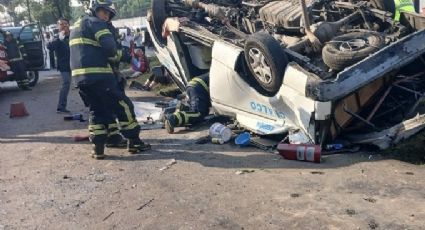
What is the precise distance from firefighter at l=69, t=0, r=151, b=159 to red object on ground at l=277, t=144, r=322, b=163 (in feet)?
5.25

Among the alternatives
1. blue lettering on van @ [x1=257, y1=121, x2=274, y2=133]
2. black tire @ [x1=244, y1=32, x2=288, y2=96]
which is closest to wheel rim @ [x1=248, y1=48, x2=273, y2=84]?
black tire @ [x1=244, y1=32, x2=288, y2=96]

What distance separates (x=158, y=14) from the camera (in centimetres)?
782

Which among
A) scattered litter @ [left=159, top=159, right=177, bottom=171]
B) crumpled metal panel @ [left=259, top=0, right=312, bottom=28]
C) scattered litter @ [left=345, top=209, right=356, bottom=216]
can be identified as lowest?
scattered litter @ [left=159, top=159, right=177, bottom=171]

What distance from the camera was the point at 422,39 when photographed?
191 inches

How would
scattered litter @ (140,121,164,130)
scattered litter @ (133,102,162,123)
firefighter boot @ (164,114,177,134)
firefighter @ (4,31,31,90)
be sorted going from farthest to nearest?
firefighter @ (4,31,31,90)
scattered litter @ (133,102,162,123)
scattered litter @ (140,121,164,130)
firefighter boot @ (164,114,177,134)

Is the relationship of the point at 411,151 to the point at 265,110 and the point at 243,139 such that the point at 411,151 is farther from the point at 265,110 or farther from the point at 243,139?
the point at 243,139

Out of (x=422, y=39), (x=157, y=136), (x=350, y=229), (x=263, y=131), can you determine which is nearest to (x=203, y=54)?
(x=157, y=136)

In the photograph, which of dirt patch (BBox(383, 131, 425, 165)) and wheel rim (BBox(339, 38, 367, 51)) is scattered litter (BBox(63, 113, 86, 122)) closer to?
wheel rim (BBox(339, 38, 367, 51))

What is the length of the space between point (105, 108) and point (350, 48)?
266cm

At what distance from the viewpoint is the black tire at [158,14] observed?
7.78 m

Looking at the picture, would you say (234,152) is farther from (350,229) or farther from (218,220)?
(350,229)

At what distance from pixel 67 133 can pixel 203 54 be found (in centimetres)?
213

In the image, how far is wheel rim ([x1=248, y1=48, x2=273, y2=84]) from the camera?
5141mm

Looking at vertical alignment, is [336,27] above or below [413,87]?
above
